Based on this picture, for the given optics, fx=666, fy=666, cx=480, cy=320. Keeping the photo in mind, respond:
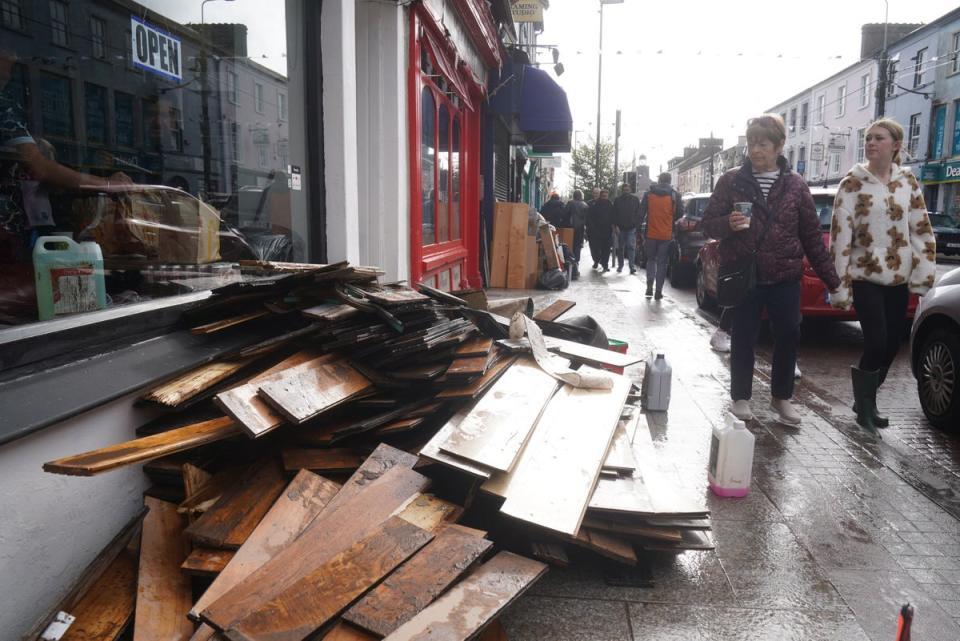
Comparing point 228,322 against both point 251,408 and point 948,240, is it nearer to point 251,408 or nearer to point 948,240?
point 251,408

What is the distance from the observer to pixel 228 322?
10.6ft

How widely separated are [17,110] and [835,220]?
194 inches

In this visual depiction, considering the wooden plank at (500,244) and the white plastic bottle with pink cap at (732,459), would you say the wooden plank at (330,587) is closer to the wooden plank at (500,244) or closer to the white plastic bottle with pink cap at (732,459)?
the white plastic bottle with pink cap at (732,459)

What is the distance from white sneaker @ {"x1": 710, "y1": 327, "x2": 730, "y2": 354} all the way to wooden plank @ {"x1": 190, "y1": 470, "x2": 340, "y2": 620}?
575 cm

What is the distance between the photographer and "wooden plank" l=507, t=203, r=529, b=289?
1202 centimetres

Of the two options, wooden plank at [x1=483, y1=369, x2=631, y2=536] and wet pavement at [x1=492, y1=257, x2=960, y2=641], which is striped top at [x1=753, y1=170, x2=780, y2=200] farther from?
wooden plank at [x1=483, y1=369, x2=631, y2=536]

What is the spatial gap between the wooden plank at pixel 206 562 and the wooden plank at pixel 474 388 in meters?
1.24

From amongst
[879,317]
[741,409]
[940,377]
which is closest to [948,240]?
[940,377]

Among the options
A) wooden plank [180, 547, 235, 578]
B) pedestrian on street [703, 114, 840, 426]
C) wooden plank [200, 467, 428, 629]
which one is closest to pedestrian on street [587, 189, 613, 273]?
pedestrian on street [703, 114, 840, 426]

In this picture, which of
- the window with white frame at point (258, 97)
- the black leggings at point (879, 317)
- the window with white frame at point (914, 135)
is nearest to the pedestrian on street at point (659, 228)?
the black leggings at point (879, 317)

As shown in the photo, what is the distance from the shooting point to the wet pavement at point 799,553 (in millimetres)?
2480

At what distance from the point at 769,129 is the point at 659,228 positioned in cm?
661

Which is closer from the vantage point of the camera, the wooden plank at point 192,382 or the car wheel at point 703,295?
the wooden plank at point 192,382

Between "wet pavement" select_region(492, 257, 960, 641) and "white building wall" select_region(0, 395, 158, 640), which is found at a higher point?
"white building wall" select_region(0, 395, 158, 640)
